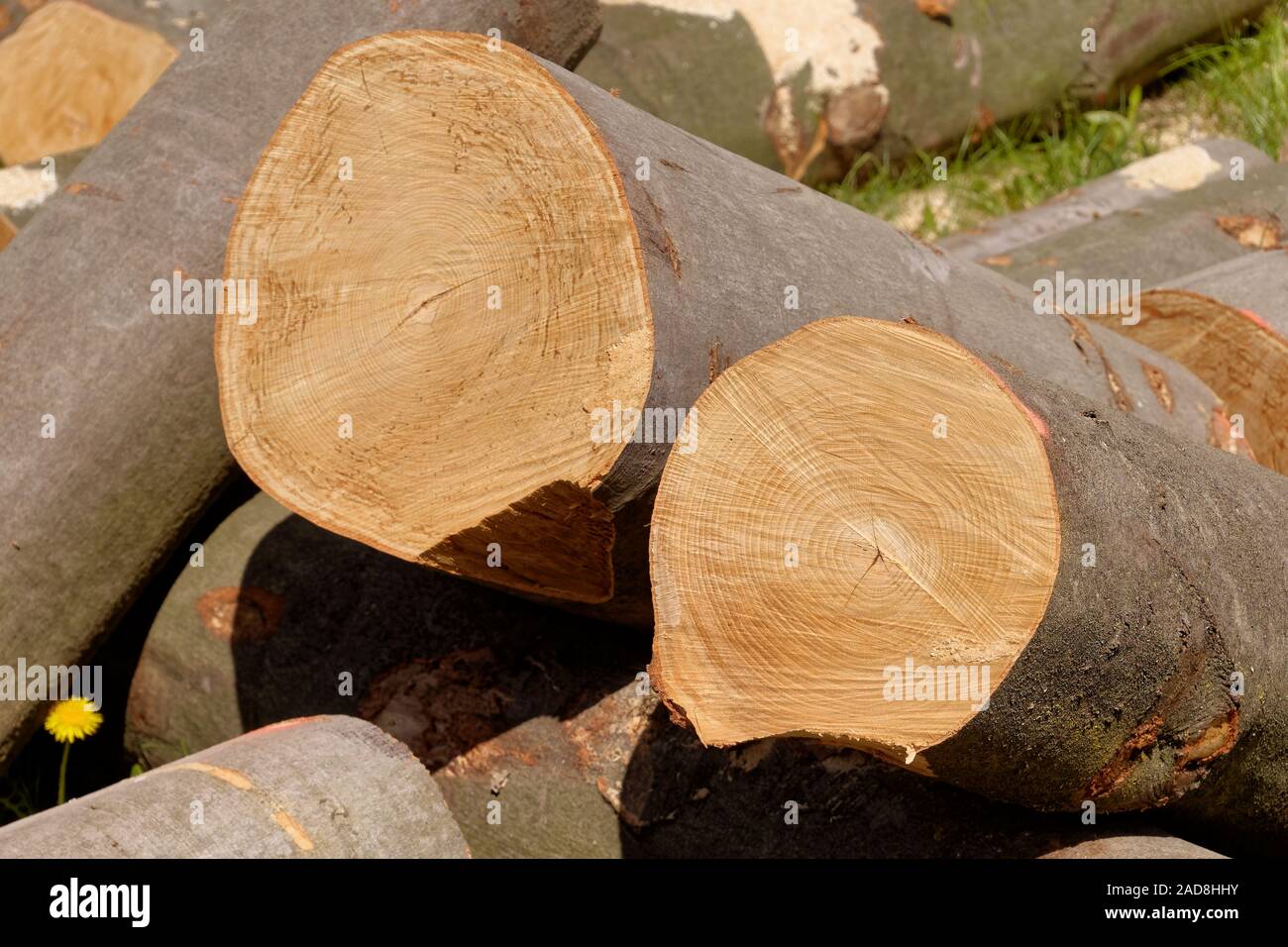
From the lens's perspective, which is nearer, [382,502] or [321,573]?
[382,502]

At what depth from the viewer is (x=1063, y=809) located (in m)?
1.97

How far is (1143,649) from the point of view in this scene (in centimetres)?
179

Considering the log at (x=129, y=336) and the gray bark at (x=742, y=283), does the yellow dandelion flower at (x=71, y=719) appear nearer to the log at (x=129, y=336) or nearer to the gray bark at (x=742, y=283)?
the log at (x=129, y=336)

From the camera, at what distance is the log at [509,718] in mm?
2137

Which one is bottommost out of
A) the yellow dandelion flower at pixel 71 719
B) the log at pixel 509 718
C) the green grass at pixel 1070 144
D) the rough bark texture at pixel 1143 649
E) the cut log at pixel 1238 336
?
the yellow dandelion flower at pixel 71 719

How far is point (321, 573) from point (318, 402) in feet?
2.12

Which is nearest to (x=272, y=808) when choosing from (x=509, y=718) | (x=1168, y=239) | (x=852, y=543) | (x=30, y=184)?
(x=509, y=718)

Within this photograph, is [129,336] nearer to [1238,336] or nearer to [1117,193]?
[1238,336]

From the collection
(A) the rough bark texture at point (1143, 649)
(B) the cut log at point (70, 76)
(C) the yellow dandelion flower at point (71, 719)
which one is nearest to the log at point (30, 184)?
(B) the cut log at point (70, 76)

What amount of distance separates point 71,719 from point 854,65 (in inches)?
115

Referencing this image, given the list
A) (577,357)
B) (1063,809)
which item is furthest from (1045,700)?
(577,357)

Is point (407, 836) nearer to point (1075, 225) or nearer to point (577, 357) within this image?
point (577, 357)

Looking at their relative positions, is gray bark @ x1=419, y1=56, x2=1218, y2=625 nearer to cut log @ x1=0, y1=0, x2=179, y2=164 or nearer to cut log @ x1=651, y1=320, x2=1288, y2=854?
cut log @ x1=651, y1=320, x2=1288, y2=854

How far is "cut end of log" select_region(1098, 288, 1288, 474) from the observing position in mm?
2922
